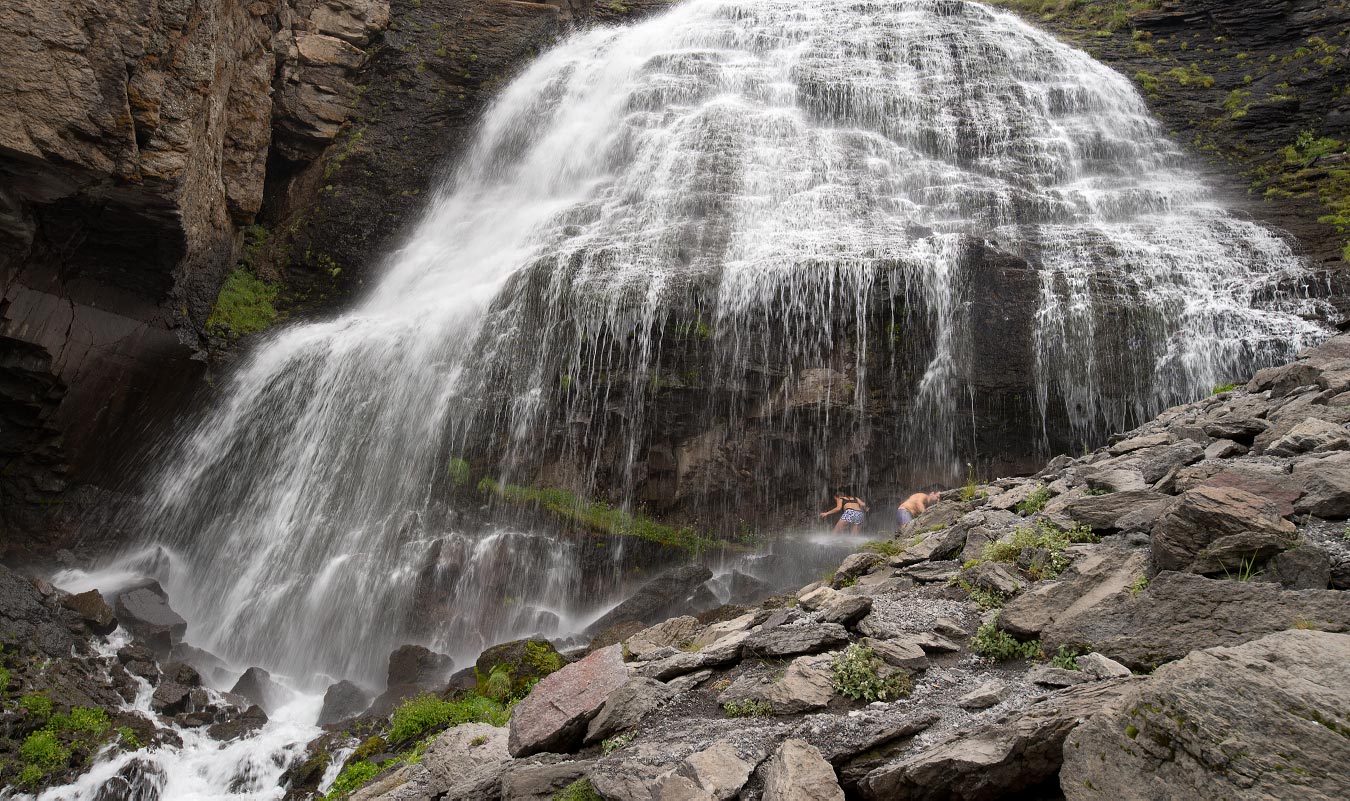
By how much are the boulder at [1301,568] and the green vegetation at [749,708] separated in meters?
2.49

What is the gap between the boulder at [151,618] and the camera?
11.4 meters

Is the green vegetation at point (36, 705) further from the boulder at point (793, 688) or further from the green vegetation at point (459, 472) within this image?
the boulder at point (793, 688)

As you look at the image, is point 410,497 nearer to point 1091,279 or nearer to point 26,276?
point 26,276

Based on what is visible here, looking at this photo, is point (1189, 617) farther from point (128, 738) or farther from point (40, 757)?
point (40, 757)

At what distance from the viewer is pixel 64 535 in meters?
14.2

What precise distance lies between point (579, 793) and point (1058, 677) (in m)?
2.42

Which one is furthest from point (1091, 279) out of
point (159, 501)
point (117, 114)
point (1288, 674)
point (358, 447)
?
point (159, 501)

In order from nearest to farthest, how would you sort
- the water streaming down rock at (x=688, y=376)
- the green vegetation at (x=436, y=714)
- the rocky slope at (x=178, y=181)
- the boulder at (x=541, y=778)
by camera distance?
1. the boulder at (x=541, y=778)
2. the green vegetation at (x=436, y=714)
3. the rocky slope at (x=178, y=181)
4. the water streaming down rock at (x=688, y=376)

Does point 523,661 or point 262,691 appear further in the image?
point 262,691

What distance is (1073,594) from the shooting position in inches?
166

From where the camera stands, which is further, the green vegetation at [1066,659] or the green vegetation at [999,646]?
the green vegetation at [999,646]

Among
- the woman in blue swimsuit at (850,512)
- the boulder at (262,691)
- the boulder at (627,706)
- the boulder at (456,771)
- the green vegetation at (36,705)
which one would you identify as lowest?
the boulder at (262,691)

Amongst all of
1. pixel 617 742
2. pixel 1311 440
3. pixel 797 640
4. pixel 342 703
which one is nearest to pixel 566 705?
pixel 617 742

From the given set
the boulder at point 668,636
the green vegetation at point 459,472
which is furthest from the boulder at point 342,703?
the boulder at point 668,636
